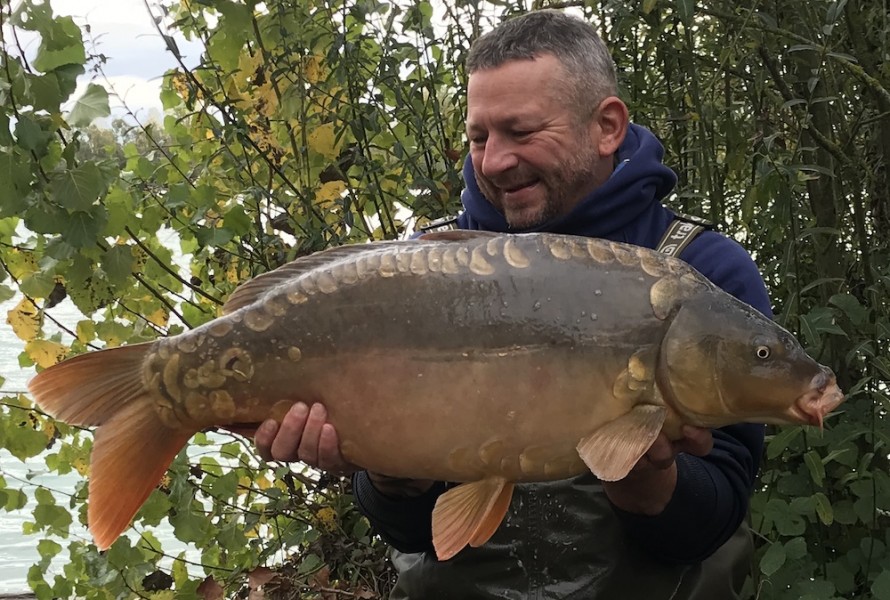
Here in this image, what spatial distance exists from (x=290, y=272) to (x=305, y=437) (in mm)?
207

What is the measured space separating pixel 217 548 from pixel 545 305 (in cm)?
193

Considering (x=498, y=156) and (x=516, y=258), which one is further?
(x=498, y=156)

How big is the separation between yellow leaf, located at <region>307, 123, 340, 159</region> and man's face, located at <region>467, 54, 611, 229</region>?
867 mm

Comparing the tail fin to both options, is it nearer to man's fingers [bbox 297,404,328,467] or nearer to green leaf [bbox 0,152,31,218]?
man's fingers [bbox 297,404,328,467]

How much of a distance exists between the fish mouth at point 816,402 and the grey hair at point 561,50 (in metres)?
0.63

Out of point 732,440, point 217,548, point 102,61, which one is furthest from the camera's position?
point 217,548

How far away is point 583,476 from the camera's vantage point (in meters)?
1.47

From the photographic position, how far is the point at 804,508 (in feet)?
6.13

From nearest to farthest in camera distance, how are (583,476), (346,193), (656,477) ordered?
(656,477), (583,476), (346,193)

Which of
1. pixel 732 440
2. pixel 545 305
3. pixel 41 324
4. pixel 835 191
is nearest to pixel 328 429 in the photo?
pixel 545 305

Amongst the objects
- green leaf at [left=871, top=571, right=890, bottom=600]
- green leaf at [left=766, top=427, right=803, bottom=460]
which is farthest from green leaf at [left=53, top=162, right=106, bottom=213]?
green leaf at [left=871, top=571, right=890, bottom=600]

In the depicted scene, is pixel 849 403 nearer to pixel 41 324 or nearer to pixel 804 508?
pixel 804 508

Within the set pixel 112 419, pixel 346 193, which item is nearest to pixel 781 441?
pixel 112 419

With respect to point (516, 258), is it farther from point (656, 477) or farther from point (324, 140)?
point (324, 140)
